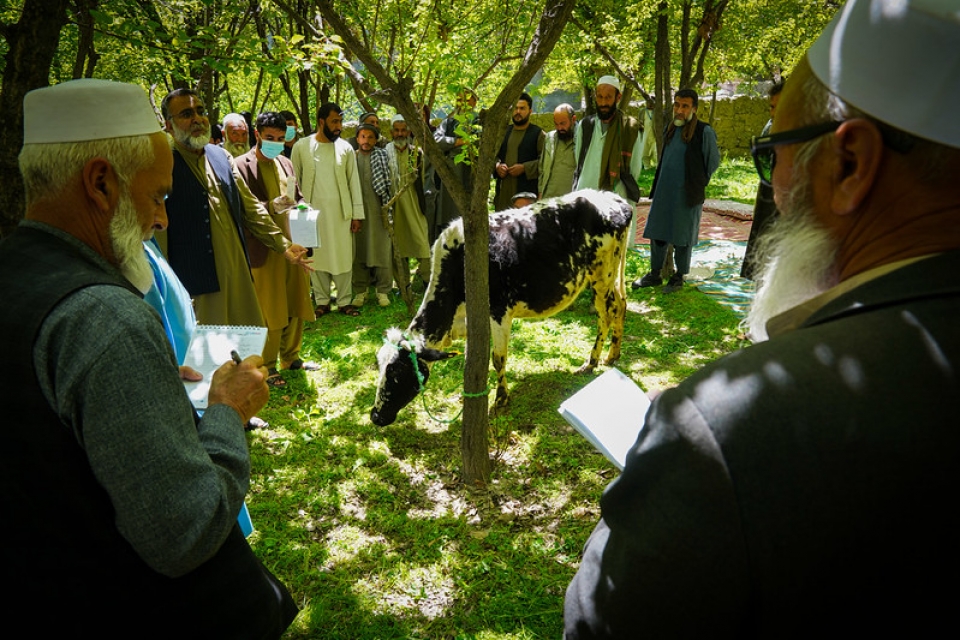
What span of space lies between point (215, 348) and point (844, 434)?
2074 mm

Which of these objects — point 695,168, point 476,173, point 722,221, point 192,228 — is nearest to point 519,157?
point 695,168

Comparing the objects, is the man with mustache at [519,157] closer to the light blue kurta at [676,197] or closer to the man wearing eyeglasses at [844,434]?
the light blue kurta at [676,197]

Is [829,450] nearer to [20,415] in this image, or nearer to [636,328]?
[20,415]

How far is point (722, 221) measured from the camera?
1224 cm

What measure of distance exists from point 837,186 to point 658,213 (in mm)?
6948

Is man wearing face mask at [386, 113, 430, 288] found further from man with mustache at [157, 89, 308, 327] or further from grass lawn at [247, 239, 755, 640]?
man with mustache at [157, 89, 308, 327]

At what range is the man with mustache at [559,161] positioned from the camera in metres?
7.91

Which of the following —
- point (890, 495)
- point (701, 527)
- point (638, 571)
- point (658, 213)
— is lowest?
point (658, 213)

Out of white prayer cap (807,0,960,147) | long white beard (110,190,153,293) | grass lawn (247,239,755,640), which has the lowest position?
grass lawn (247,239,755,640)

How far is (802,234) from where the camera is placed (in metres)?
1.13

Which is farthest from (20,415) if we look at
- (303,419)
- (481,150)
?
(303,419)

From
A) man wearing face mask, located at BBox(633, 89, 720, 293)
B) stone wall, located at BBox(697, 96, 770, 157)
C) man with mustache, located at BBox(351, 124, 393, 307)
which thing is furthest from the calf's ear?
stone wall, located at BBox(697, 96, 770, 157)

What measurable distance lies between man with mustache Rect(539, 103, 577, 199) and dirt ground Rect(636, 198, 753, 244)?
3.14 meters

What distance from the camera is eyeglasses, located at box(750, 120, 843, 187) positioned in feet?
3.38
